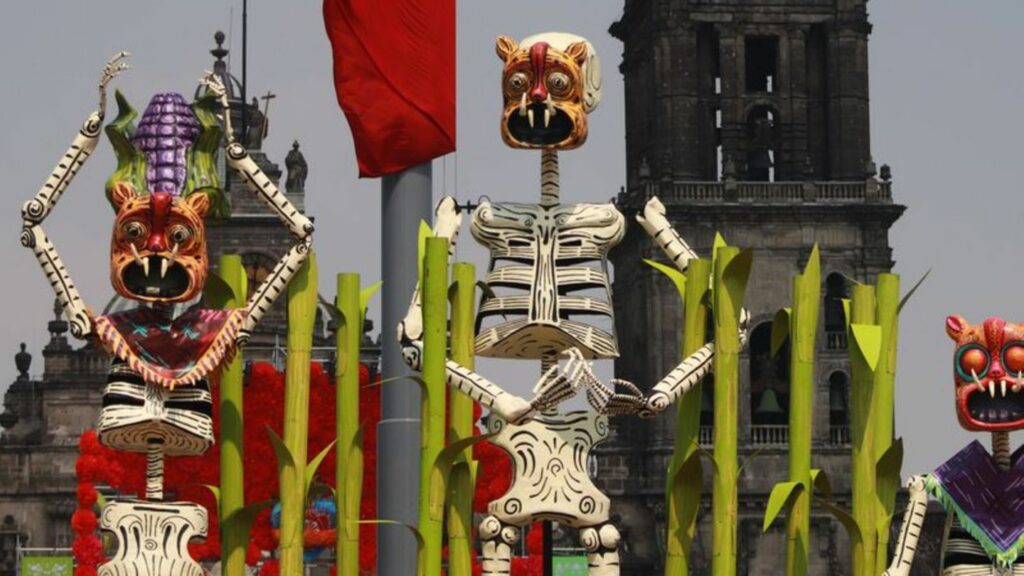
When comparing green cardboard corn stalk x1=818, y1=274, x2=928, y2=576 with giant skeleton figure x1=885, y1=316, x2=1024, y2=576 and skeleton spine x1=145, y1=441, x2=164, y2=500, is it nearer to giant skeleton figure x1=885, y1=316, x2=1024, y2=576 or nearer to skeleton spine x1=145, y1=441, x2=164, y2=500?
giant skeleton figure x1=885, y1=316, x2=1024, y2=576

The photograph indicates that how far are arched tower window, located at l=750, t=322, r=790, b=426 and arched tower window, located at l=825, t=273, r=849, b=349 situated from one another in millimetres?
1127

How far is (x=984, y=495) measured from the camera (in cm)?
1850

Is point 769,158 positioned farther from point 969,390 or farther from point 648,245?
point 969,390

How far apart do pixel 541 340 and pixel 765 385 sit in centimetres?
3307

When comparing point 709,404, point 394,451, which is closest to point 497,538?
point 394,451

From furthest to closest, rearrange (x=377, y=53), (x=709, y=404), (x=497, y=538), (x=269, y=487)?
1. (x=709, y=404)
2. (x=269, y=487)
3. (x=377, y=53)
4. (x=497, y=538)

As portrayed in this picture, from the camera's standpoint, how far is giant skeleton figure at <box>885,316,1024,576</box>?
18.4 m

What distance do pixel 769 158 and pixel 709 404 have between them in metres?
6.81

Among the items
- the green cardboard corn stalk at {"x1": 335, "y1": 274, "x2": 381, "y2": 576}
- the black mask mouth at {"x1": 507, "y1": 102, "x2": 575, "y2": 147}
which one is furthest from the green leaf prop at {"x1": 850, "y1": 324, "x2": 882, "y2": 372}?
the green cardboard corn stalk at {"x1": 335, "y1": 274, "x2": 381, "y2": 576}

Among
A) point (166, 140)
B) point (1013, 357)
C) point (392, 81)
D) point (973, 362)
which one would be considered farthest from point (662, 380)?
point (166, 140)

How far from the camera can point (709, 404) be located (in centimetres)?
4859

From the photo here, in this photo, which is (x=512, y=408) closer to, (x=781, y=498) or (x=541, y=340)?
(x=541, y=340)

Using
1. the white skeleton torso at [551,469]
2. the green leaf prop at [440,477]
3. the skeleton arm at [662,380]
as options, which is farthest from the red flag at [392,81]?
the green leaf prop at [440,477]

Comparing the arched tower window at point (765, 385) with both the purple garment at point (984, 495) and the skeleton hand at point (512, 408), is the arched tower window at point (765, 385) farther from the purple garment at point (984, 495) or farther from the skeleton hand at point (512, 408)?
the skeleton hand at point (512, 408)
